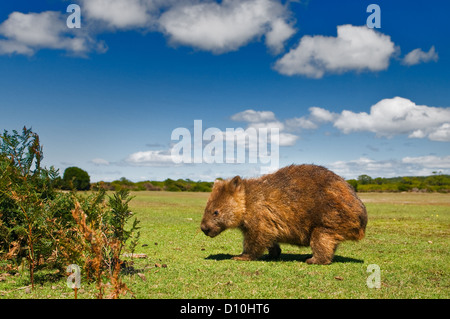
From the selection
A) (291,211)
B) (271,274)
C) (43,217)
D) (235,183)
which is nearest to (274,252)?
(291,211)

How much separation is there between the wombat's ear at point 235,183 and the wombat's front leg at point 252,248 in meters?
1.13

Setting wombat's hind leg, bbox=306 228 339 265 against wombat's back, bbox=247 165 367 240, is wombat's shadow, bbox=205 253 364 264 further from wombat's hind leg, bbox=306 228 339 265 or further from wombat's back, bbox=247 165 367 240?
wombat's back, bbox=247 165 367 240

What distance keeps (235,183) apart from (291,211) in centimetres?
149

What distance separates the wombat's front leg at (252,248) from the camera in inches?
348

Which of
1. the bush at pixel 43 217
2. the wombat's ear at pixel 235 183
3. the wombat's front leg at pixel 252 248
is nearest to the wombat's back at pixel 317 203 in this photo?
the wombat's ear at pixel 235 183

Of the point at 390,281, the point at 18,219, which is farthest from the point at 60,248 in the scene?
the point at 390,281

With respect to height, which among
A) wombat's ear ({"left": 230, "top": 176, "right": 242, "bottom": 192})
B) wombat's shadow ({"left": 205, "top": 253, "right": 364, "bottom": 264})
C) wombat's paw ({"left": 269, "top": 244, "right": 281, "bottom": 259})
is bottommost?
wombat's shadow ({"left": 205, "top": 253, "right": 364, "bottom": 264})

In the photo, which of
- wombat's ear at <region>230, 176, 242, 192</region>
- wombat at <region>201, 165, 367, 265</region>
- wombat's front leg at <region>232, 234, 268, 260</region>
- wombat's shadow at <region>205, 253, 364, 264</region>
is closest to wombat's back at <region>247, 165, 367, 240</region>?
wombat at <region>201, 165, 367, 265</region>

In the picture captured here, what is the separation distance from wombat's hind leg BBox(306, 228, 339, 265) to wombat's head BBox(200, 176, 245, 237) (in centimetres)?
176

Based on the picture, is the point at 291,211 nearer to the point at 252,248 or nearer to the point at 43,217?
the point at 252,248

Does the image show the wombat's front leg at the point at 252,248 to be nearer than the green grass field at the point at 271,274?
No

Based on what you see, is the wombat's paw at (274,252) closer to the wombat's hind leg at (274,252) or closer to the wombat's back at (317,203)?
the wombat's hind leg at (274,252)

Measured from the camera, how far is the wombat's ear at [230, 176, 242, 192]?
9.23 meters
